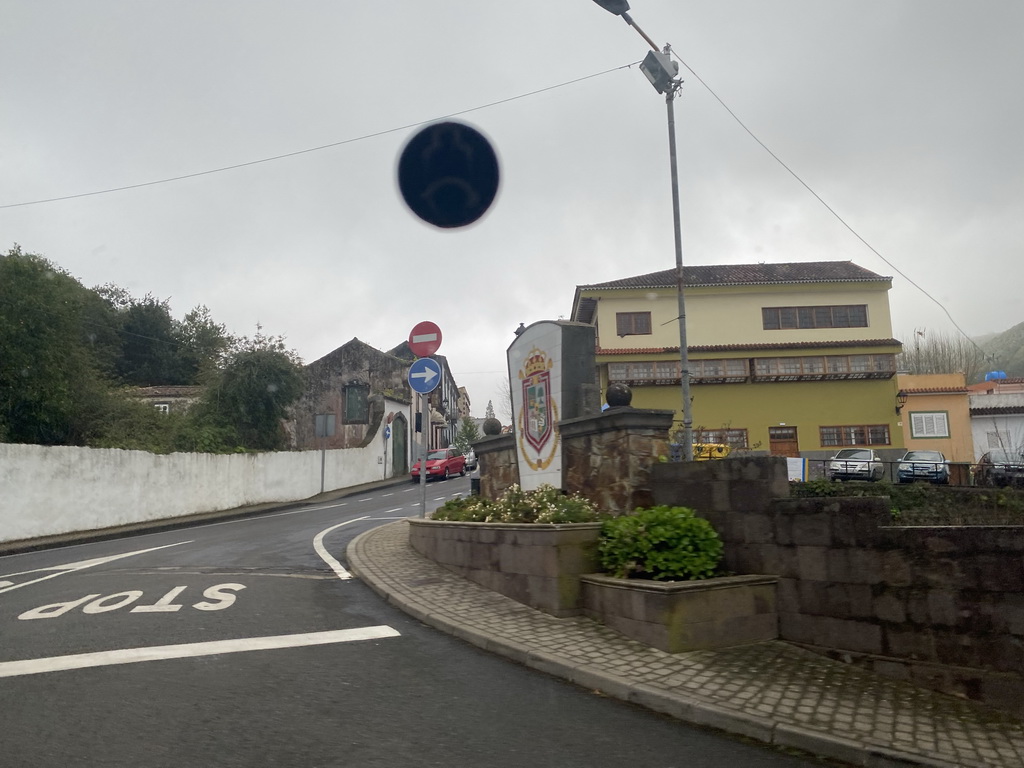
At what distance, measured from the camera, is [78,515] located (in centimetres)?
1733

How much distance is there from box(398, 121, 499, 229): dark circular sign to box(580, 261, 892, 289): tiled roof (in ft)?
85.7

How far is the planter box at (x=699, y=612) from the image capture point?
5.54 m

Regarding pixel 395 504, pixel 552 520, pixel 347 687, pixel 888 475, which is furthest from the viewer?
pixel 395 504

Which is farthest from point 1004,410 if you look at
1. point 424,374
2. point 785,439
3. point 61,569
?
point 61,569

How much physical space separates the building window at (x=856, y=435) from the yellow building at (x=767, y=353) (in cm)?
5

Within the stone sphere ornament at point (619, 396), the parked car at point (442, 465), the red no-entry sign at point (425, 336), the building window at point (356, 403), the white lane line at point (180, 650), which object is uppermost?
the building window at point (356, 403)

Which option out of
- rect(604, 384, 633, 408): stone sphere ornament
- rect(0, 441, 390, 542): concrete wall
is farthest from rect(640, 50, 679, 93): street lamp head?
rect(0, 441, 390, 542): concrete wall

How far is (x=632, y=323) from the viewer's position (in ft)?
124

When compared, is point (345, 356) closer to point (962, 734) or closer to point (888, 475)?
point (888, 475)

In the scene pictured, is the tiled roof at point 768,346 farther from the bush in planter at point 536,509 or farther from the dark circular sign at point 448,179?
the bush in planter at point 536,509

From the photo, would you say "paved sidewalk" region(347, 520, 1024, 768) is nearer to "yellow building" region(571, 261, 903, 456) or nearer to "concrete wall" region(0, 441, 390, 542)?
"concrete wall" region(0, 441, 390, 542)

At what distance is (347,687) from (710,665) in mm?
2622

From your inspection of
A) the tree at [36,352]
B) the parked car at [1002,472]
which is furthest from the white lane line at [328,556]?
the parked car at [1002,472]

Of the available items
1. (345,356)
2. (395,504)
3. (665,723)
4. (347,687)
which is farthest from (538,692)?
(345,356)
